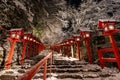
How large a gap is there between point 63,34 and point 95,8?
12.7 m

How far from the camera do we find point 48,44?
153 feet

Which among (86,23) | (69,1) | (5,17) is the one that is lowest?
(5,17)

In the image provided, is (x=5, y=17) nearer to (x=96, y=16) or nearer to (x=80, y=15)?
(x=96, y=16)

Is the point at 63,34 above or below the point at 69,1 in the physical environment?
below

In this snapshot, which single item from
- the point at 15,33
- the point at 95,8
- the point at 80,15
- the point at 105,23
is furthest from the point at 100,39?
the point at 80,15

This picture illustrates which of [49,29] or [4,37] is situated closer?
[4,37]

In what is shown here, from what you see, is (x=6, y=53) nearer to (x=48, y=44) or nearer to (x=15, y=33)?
(x=15, y=33)

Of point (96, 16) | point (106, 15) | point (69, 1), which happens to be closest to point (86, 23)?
point (96, 16)

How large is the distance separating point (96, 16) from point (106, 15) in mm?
1659

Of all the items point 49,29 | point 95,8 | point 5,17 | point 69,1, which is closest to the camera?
point 5,17

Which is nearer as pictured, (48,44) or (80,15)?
(80,15)

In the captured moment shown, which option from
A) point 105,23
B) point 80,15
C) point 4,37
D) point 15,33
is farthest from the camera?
point 80,15

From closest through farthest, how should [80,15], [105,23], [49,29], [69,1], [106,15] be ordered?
1. [105,23]
2. [106,15]
3. [80,15]
4. [69,1]
5. [49,29]

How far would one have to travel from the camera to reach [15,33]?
8047 millimetres
